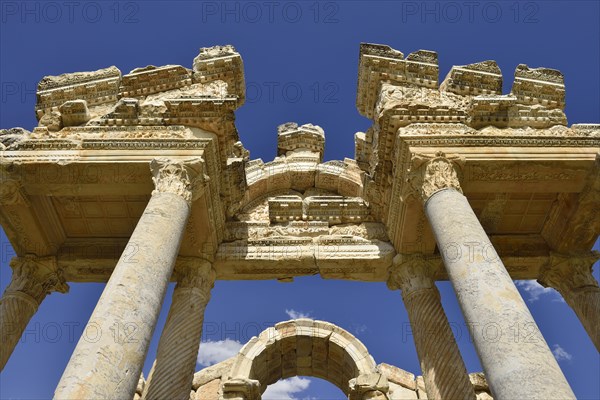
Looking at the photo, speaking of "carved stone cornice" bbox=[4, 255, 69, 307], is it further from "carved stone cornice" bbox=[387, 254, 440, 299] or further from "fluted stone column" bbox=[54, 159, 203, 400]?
"carved stone cornice" bbox=[387, 254, 440, 299]

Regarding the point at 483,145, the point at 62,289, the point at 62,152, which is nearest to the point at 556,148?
the point at 483,145

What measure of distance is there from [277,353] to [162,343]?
5.25 metres

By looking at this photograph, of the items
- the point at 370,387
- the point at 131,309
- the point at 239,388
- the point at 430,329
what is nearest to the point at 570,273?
the point at 430,329

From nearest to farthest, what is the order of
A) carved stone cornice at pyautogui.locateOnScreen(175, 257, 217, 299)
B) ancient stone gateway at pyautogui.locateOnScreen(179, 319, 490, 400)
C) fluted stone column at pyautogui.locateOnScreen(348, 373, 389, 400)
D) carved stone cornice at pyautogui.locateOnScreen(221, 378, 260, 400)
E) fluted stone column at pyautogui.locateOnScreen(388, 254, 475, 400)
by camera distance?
fluted stone column at pyautogui.locateOnScreen(388, 254, 475, 400) < carved stone cornice at pyautogui.locateOnScreen(175, 257, 217, 299) < fluted stone column at pyautogui.locateOnScreen(348, 373, 389, 400) < carved stone cornice at pyautogui.locateOnScreen(221, 378, 260, 400) < ancient stone gateway at pyautogui.locateOnScreen(179, 319, 490, 400)

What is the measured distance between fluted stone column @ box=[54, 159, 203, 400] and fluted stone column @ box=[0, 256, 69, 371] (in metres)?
4.35

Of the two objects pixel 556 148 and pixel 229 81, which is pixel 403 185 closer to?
pixel 556 148

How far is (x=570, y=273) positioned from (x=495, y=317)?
5.68m

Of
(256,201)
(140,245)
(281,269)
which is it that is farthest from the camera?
(256,201)

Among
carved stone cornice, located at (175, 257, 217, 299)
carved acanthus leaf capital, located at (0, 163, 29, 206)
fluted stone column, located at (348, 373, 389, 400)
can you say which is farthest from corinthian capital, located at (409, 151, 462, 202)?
carved acanthus leaf capital, located at (0, 163, 29, 206)

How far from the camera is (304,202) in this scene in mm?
11742

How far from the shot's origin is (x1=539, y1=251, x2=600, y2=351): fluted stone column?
378 inches

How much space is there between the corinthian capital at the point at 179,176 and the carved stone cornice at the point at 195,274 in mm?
2191

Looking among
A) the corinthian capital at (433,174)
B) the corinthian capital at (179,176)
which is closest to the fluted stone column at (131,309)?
the corinthian capital at (179,176)

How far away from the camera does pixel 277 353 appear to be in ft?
44.5
